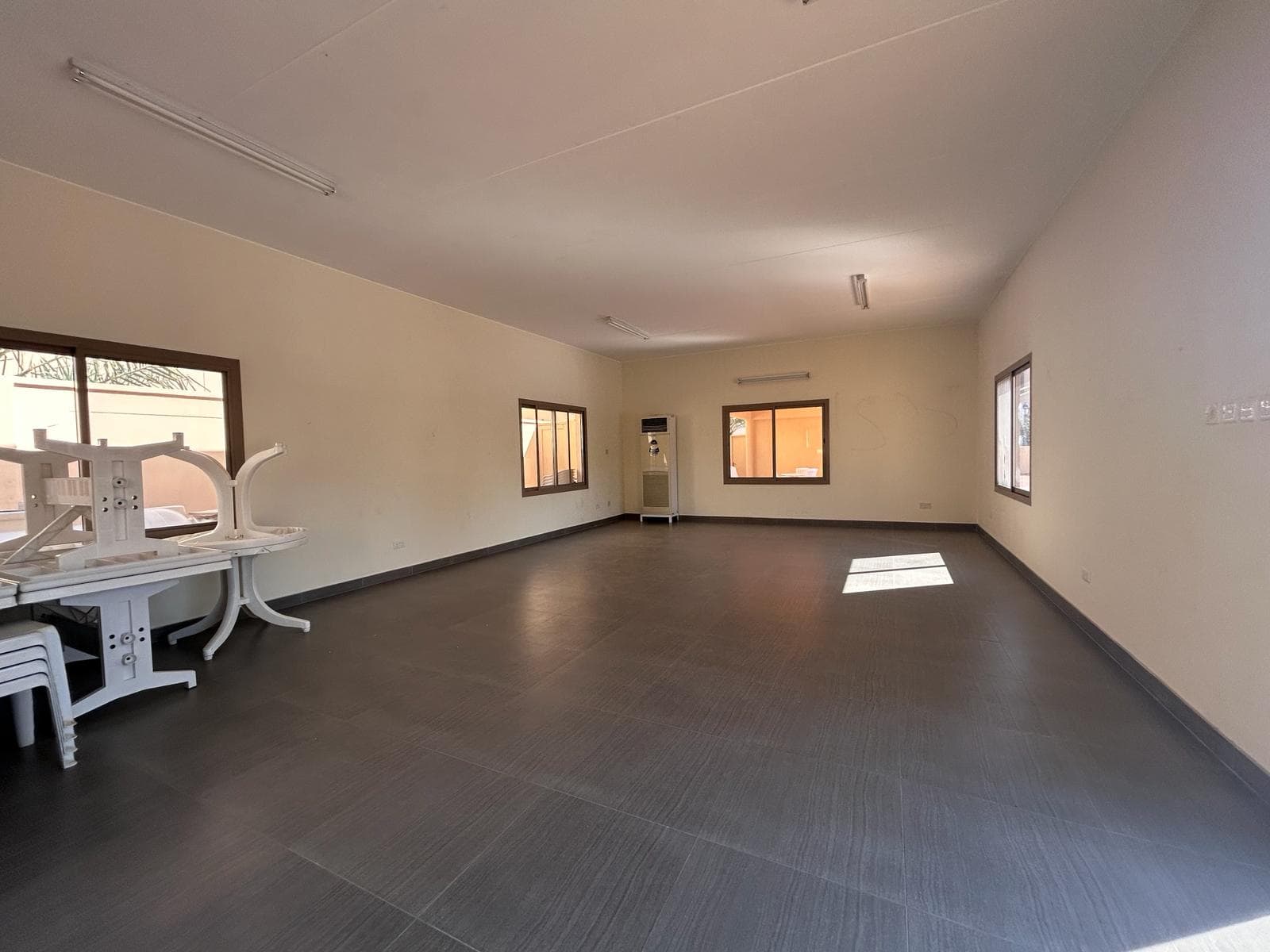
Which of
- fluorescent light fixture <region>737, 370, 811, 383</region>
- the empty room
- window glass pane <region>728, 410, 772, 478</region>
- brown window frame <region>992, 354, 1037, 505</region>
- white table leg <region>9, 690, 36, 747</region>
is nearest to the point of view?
the empty room

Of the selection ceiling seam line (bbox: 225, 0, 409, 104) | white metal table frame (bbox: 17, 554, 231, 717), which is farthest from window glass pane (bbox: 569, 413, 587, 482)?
ceiling seam line (bbox: 225, 0, 409, 104)

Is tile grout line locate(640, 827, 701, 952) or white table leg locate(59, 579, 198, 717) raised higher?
white table leg locate(59, 579, 198, 717)

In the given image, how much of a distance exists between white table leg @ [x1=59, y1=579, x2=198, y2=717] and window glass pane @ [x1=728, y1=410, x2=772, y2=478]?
8.03m

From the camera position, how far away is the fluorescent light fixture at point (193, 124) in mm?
2426

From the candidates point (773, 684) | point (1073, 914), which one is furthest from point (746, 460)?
point (1073, 914)

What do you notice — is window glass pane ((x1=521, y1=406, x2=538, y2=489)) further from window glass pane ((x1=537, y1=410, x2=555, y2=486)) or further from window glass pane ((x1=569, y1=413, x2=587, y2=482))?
window glass pane ((x1=569, y1=413, x2=587, y2=482))

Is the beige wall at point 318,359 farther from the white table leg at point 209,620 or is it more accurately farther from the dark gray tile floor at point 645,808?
the dark gray tile floor at point 645,808

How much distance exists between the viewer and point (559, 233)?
14.1 feet

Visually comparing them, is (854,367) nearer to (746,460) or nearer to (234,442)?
(746,460)

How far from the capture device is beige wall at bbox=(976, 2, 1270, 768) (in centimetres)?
192

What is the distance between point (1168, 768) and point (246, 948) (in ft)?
10.5

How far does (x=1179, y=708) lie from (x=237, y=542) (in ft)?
17.3

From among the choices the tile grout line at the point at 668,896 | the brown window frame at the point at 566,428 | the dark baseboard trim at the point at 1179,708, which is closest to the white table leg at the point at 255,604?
the tile grout line at the point at 668,896

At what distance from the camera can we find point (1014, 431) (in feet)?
18.3
